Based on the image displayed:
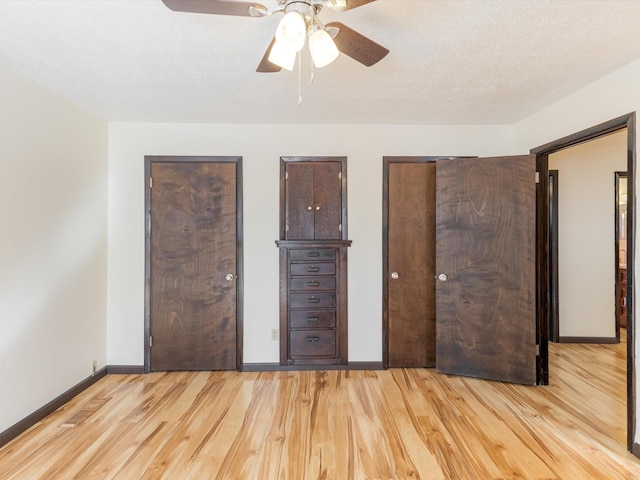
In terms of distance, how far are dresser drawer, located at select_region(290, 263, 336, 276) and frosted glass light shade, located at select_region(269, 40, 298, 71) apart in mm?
2086

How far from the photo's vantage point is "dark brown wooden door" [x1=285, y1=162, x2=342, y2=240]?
10.8ft

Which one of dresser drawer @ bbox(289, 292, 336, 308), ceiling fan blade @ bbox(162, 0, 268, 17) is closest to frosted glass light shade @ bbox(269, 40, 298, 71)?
ceiling fan blade @ bbox(162, 0, 268, 17)

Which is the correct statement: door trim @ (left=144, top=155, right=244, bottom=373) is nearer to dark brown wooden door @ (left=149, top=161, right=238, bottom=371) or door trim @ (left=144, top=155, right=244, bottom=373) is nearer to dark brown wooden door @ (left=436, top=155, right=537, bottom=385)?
dark brown wooden door @ (left=149, top=161, right=238, bottom=371)

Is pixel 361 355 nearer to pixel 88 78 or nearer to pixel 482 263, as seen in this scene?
pixel 482 263

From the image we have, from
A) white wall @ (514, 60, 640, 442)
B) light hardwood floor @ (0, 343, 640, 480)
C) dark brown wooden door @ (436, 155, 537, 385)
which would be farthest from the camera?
dark brown wooden door @ (436, 155, 537, 385)

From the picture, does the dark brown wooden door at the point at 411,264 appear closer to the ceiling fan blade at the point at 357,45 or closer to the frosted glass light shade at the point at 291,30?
the ceiling fan blade at the point at 357,45

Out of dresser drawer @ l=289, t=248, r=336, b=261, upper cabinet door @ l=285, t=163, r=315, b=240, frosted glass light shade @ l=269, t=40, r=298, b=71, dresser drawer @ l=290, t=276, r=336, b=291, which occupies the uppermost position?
frosted glass light shade @ l=269, t=40, r=298, b=71

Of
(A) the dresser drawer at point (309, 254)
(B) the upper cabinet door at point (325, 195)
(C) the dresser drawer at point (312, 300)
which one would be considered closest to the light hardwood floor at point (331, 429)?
(C) the dresser drawer at point (312, 300)

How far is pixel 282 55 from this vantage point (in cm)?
139

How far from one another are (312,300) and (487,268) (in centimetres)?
162

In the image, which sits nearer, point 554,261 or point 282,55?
point 282,55

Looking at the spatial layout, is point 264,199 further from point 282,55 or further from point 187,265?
point 282,55

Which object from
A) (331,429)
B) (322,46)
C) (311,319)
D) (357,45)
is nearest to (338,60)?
(357,45)

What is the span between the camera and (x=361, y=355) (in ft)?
10.8
